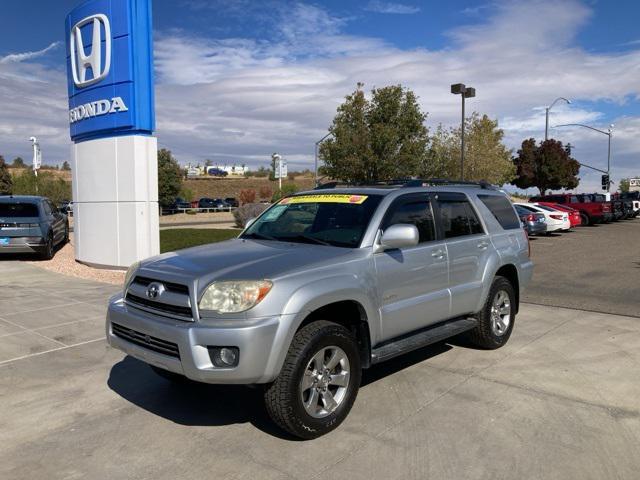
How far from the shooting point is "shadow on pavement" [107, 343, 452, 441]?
419 cm

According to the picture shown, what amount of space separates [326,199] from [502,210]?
2411mm

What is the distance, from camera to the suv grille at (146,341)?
12.2 feet

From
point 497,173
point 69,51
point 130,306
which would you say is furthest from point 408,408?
point 497,173

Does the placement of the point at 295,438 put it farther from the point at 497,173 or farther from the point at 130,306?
the point at 497,173

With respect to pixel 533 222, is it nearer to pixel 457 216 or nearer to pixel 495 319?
pixel 495 319

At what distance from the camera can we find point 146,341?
12.9 ft

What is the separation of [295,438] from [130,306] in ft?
5.14

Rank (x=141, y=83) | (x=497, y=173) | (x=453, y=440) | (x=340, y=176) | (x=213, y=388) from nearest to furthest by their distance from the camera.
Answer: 1. (x=453, y=440)
2. (x=213, y=388)
3. (x=141, y=83)
4. (x=340, y=176)
5. (x=497, y=173)

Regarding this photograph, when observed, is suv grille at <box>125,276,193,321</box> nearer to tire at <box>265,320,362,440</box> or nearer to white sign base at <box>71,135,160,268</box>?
tire at <box>265,320,362,440</box>

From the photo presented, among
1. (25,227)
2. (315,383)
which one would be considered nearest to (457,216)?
(315,383)

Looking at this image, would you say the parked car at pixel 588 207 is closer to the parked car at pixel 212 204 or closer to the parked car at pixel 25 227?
the parked car at pixel 25 227

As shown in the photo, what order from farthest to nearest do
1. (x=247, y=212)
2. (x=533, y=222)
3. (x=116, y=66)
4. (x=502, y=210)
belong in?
(x=247, y=212) → (x=533, y=222) → (x=116, y=66) → (x=502, y=210)

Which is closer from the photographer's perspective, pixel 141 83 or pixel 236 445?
pixel 236 445

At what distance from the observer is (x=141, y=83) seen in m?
11.4
